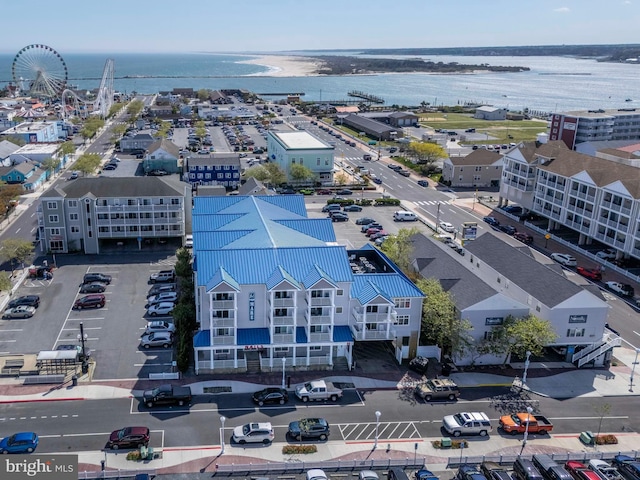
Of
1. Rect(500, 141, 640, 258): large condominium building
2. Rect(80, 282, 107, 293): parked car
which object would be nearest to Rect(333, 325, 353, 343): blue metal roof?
Rect(80, 282, 107, 293): parked car

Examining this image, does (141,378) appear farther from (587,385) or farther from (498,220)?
(498,220)

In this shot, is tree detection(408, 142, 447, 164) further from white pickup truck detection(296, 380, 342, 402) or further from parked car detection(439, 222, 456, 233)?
white pickup truck detection(296, 380, 342, 402)

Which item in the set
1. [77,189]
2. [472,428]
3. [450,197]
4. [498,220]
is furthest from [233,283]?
[450,197]

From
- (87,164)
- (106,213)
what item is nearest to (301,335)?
(106,213)

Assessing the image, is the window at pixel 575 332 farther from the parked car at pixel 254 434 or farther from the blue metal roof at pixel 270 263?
the parked car at pixel 254 434

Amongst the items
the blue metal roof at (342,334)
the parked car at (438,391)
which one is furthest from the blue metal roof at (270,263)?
the parked car at (438,391)

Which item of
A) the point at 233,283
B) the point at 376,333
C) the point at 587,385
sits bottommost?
the point at 587,385
